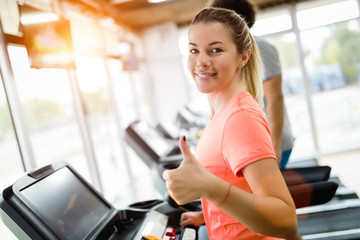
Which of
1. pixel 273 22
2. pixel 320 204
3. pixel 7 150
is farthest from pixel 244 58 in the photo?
pixel 273 22

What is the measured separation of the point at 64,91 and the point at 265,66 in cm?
226

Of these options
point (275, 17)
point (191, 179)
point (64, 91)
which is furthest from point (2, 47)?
point (275, 17)

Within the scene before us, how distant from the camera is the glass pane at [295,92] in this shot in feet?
19.2

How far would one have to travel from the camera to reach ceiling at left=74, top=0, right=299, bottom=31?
4.51 metres

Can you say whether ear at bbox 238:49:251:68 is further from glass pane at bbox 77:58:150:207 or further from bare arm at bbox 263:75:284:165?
glass pane at bbox 77:58:150:207

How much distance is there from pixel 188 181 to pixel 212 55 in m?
0.41

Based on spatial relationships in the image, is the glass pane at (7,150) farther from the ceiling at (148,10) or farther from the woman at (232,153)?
the ceiling at (148,10)

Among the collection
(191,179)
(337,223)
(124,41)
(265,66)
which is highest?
(124,41)

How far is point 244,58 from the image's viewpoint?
1.06m

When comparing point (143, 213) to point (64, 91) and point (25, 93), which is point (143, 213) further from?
point (64, 91)

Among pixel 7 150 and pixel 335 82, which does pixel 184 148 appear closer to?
pixel 7 150

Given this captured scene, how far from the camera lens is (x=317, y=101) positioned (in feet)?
19.4

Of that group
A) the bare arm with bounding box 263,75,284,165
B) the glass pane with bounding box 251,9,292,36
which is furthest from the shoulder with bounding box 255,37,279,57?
the glass pane with bounding box 251,9,292,36

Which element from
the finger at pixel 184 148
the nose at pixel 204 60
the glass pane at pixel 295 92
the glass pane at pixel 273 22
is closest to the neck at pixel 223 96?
the nose at pixel 204 60
